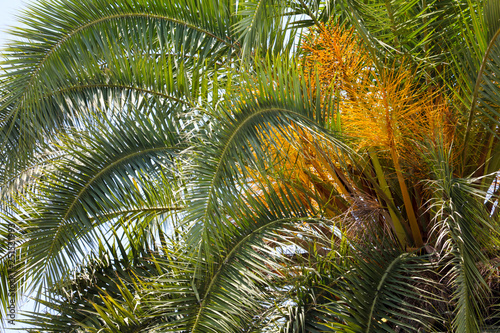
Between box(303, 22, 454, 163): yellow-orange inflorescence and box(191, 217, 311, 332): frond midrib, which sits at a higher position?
box(303, 22, 454, 163): yellow-orange inflorescence

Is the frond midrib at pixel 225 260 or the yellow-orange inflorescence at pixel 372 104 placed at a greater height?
the yellow-orange inflorescence at pixel 372 104

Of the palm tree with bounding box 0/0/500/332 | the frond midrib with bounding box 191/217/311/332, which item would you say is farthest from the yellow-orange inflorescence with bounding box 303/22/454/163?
the frond midrib with bounding box 191/217/311/332

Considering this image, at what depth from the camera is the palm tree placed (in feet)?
9.68

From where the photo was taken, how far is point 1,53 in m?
3.72

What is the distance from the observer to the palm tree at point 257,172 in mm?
2951

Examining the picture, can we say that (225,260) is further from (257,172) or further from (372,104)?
(372,104)

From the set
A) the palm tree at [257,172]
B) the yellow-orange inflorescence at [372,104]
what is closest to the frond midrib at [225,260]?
the palm tree at [257,172]

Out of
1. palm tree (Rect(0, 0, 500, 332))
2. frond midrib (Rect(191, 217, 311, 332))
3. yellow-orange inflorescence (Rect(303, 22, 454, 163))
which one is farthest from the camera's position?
yellow-orange inflorescence (Rect(303, 22, 454, 163))

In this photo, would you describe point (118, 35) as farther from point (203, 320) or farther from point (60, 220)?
point (203, 320)

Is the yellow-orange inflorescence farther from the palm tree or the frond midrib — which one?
the frond midrib

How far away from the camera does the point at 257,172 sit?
3674 mm

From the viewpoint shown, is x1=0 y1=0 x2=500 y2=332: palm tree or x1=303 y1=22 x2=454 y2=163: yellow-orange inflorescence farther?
x1=303 y1=22 x2=454 y2=163: yellow-orange inflorescence

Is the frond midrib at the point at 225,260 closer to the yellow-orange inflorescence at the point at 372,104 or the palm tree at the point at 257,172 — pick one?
the palm tree at the point at 257,172

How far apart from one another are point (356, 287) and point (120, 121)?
1.96m
